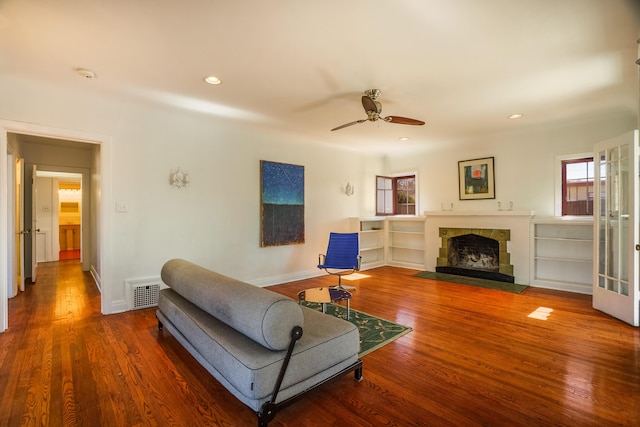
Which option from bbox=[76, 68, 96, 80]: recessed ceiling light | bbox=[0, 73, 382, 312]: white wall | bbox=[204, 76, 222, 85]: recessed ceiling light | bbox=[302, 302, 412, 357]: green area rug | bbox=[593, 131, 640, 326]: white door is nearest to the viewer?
bbox=[302, 302, 412, 357]: green area rug

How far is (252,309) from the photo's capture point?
1764 mm

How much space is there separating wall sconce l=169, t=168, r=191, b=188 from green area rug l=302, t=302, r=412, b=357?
8.59ft

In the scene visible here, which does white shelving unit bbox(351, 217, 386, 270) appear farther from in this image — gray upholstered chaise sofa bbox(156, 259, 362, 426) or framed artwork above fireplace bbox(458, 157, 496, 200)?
gray upholstered chaise sofa bbox(156, 259, 362, 426)

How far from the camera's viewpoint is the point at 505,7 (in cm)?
206

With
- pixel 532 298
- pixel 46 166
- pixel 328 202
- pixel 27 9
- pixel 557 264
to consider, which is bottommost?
pixel 532 298

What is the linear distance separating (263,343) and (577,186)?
5.62 m

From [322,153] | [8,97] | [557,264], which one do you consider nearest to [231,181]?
[322,153]

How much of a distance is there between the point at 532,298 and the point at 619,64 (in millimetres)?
2998

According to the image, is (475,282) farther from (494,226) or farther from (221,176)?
(221,176)

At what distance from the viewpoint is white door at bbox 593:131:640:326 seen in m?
3.24

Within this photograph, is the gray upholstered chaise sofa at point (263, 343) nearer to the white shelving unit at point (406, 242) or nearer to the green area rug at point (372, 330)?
the green area rug at point (372, 330)

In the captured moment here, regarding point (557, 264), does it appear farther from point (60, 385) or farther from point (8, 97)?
point (8, 97)

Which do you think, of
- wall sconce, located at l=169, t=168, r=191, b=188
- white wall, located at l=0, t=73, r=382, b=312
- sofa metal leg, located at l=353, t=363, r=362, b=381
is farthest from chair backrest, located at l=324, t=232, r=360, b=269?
sofa metal leg, located at l=353, t=363, r=362, b=381

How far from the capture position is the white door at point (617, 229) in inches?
128
